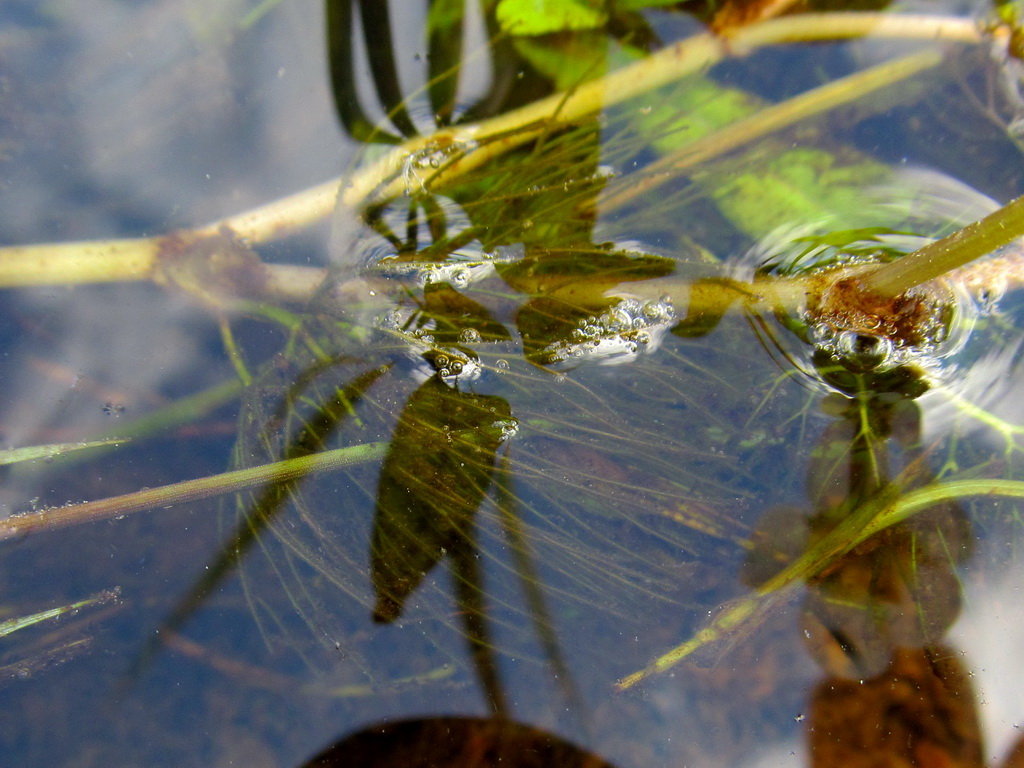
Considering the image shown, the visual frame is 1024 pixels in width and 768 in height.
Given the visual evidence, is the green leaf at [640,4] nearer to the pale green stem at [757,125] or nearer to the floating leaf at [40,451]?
the pale green stem at [757,125]

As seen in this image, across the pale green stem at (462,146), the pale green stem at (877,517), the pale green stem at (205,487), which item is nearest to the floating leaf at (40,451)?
the pale green stem at (205,487)

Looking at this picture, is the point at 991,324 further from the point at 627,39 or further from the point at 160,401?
the point at 160,401

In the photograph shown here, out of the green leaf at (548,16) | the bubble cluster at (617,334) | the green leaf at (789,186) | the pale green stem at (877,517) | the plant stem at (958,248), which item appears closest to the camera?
the plant stem at (958,248)

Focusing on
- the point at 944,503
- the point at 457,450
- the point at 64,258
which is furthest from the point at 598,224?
the point at 64,258

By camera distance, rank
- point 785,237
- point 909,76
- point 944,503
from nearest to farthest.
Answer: point 944,503 → point 785,237 → point 909,76

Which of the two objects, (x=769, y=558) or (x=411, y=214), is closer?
(x=769, y=558)

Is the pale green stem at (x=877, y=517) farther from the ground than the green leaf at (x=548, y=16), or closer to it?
closer to it
